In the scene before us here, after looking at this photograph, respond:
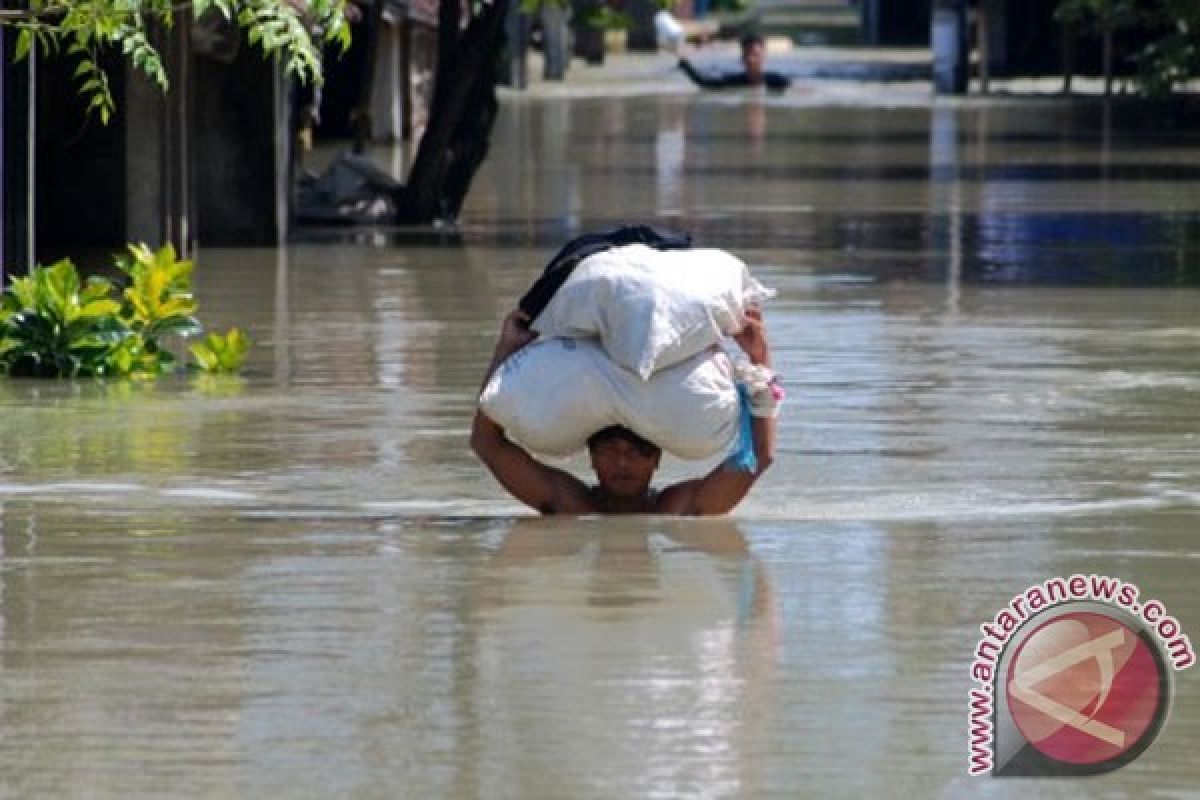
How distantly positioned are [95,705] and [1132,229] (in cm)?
1744

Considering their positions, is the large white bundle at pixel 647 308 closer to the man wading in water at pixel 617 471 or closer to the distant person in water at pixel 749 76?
the man wading in water at pixel 617 471

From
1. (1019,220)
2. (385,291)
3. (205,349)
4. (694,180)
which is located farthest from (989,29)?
(205,349)

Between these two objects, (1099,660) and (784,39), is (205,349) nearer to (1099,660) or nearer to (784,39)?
(1099,660)

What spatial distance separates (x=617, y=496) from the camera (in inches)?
400

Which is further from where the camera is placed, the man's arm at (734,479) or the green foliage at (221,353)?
the green foliage at (221,353)

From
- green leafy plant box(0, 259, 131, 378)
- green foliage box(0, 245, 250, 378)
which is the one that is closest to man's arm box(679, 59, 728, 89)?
green foliage box(0, 245, 250, 378)

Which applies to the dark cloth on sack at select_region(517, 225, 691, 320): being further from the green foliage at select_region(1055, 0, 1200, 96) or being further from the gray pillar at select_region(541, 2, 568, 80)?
the gray pillar at select_region(541, 2, 568, 80)

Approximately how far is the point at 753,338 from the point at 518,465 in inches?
29.7

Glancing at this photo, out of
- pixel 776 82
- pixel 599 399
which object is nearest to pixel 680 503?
pixel 599 399

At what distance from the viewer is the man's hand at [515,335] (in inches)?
393

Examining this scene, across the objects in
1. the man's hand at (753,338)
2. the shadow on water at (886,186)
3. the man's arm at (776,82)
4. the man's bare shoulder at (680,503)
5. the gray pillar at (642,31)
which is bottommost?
the man's bare shoulder at (680,503)

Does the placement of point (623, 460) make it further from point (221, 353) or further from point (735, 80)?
point (735, 80)

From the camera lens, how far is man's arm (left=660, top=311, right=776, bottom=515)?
395 inches

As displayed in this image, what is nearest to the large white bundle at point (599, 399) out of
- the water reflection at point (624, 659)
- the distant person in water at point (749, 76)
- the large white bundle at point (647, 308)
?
Answer: the large white bundle at point (647, 308)
